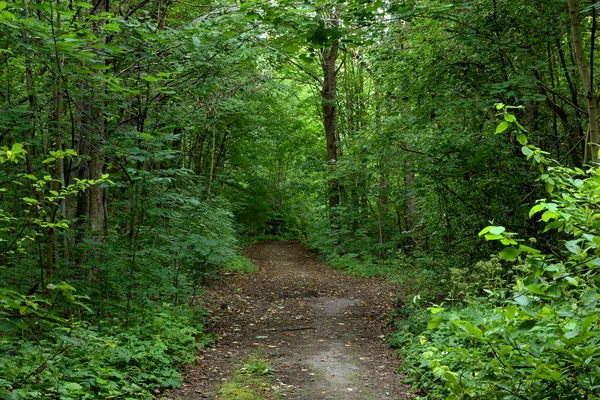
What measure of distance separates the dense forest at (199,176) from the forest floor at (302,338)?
433mm

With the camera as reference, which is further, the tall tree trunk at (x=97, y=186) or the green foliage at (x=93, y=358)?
the tall tree trunk at (x=97, y=186)

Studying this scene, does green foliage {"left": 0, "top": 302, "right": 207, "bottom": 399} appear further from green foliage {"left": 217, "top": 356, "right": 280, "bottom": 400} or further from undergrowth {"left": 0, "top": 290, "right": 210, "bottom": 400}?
green foliage {"left": 217, "top": 356, "right": 280, "bottom": 400}

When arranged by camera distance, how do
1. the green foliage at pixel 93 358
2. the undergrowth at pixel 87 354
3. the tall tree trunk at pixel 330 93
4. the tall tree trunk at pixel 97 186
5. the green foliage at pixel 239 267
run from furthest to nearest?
the tall tree trunk at pixel 330 93
the green foliage at pixel 239 267
the tall tree trunk at pixel 97 186
the green foliage at pixel 93 358
the undergrowth at pixel 87 354

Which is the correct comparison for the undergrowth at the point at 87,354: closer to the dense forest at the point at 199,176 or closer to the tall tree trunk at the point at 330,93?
the dense forest at the point at 199,176

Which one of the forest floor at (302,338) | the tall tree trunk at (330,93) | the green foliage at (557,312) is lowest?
the forest floor at (302,338)

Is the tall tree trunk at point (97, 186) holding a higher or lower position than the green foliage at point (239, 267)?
higher

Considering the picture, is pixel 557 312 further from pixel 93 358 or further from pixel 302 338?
pixel 302 338

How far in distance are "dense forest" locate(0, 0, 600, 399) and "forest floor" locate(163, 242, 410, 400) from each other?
433 mm

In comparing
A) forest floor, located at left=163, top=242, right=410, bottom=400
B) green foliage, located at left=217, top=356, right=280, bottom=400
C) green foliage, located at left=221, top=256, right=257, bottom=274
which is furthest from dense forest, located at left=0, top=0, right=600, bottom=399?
green foliage, located at left=221, top=256, right=257, bottom=274

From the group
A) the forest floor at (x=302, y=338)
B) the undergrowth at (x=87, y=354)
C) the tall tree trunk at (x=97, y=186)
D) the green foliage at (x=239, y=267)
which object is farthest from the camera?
the green foliage at (x=239, y=267)

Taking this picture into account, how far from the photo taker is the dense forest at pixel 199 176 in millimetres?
3662

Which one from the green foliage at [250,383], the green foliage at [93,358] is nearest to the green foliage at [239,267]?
the green foliage at [93,358]

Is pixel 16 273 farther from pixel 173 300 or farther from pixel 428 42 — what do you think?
pixel 428 42

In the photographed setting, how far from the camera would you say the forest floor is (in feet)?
19.3
